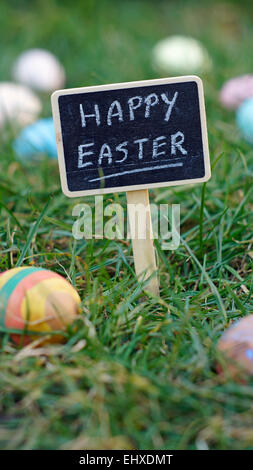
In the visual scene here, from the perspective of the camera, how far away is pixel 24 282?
4.00 ft

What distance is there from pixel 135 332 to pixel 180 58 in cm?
210

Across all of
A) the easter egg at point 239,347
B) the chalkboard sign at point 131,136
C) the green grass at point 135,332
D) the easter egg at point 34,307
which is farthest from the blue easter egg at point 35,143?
the easter egg at point 239,347

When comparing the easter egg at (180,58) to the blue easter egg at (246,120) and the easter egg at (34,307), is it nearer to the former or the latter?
the blue easter egg at (246,120)

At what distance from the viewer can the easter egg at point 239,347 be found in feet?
3.60

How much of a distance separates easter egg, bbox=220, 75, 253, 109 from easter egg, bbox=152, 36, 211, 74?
0.31 metres

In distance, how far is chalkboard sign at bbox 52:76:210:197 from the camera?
1321 millimetres

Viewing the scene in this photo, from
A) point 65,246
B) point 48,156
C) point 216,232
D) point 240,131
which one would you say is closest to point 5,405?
point 65,246

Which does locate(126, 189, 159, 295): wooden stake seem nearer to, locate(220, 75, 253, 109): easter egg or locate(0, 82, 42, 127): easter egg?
locate(0, 82, 42, 127): easter egg

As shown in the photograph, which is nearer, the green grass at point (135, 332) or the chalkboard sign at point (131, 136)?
the green grass at point (135, 332)

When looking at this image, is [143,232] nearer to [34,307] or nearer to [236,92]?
[34,307]

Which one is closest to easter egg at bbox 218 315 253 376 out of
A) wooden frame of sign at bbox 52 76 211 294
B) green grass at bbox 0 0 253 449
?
green grass at bbox 0 0 253 449

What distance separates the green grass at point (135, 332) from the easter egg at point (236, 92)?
0.33 ft

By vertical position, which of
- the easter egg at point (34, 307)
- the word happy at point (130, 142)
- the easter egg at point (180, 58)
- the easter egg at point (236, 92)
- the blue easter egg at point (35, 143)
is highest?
the easter egg at point (180, 58)

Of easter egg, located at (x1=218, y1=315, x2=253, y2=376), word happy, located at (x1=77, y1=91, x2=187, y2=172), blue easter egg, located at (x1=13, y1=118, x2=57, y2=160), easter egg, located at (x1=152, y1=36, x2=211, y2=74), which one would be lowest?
easter egg, located at (x1=218, y1=315, x2=253, y2=376)
